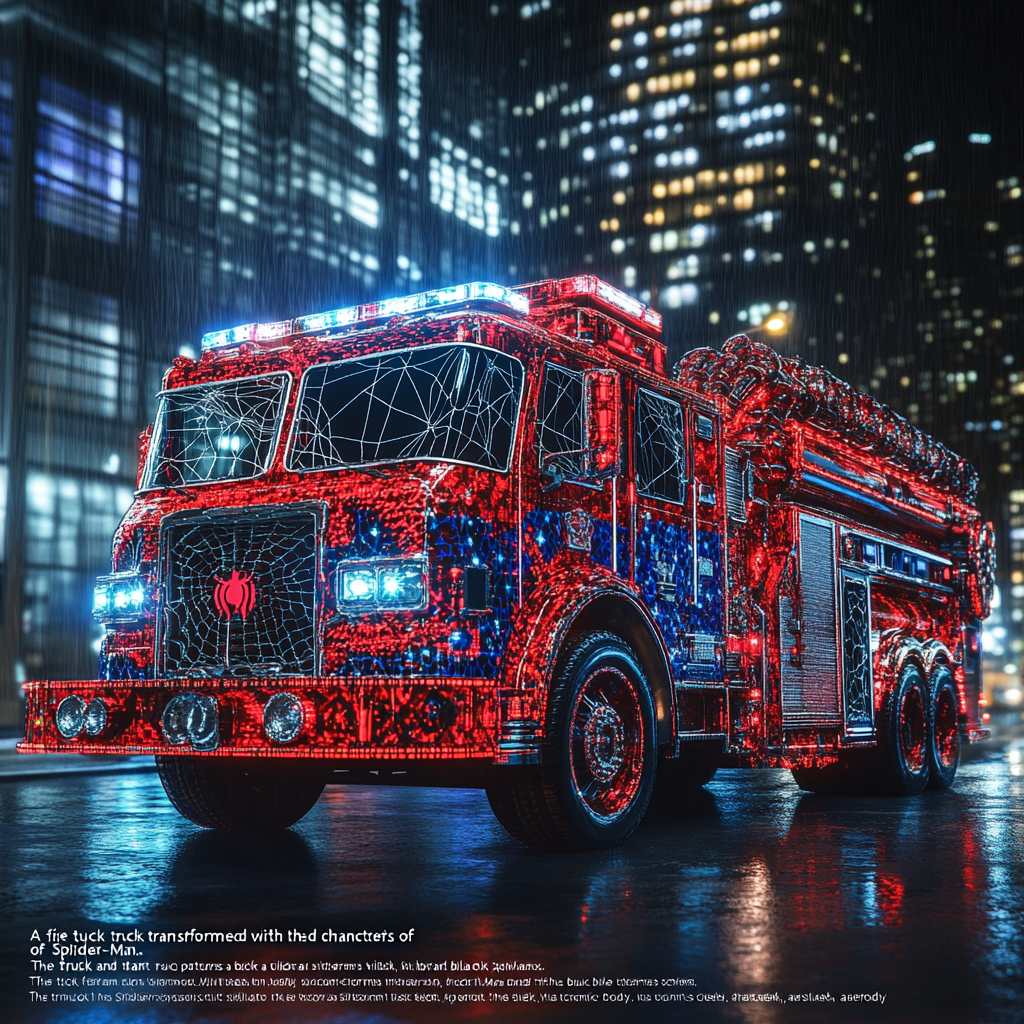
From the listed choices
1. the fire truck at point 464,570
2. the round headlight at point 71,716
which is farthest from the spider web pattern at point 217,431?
the round headlight at point 71,716

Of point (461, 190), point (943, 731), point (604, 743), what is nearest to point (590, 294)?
point (604, 743)

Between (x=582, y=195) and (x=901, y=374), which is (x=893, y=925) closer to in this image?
(x=582, y=195)

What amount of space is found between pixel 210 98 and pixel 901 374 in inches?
5890

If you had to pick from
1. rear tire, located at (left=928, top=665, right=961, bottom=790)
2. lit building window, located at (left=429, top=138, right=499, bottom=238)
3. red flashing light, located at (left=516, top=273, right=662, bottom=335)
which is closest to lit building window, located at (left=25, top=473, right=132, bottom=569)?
rear tire, located at (left=928, top=665, right=961, bottom=790)

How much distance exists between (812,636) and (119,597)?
5363mm

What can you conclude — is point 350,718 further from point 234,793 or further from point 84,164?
point 84,164

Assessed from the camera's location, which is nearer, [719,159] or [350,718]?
[350,718]

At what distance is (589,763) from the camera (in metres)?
7.20

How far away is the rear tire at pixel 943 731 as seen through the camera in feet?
39.1

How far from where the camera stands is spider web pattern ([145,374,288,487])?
25.5 feet

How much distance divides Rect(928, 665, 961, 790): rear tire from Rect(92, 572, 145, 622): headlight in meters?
7.72

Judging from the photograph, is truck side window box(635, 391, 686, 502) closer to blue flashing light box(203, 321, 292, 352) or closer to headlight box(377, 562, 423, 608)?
headlight box(377, 562, 423, 608)

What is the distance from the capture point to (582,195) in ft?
474

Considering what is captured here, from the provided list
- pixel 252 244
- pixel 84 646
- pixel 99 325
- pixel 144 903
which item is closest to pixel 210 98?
pixel 252 244
